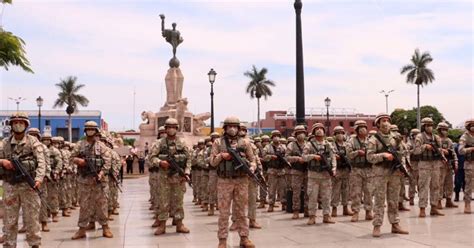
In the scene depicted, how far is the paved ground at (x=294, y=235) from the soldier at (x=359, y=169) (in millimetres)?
504

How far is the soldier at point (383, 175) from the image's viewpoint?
10.4 m

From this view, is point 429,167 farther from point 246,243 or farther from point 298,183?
point 246,243

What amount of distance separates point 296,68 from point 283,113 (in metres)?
104

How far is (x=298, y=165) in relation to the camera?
14.3 metres

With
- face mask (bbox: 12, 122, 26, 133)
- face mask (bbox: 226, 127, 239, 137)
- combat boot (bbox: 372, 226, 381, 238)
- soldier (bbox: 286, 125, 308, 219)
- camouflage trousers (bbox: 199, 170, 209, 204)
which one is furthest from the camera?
camouflage trousers (bbox: 199, 170, 209, 204)

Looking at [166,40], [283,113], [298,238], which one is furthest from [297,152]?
[283,113]

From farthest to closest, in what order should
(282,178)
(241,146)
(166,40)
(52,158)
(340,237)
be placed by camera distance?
(166,40) < (282,178) < (52,158) < (340,237) < (241,146)

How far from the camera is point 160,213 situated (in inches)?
447

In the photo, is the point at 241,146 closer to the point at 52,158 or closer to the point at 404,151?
the point at 404,151

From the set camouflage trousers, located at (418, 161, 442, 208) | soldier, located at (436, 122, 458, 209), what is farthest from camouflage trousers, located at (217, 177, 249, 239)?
soldier, located at (436, 122, 458, 209)

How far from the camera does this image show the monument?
4712 cm

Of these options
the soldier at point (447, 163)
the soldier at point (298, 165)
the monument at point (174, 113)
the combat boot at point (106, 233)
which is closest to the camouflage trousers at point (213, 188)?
the soldier at point (298, 165)

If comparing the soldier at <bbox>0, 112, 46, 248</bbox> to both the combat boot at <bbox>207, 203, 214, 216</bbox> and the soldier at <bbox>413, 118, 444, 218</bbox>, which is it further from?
the soldier at <bbox>413, 118, 444, 218</bbox>

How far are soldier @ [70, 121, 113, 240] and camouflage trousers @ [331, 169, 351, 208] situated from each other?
544cm
